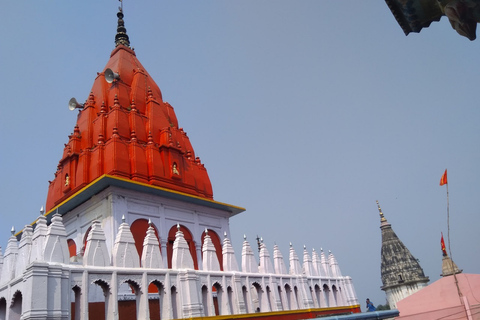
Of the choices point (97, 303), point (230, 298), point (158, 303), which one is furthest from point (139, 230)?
point (230, 298)

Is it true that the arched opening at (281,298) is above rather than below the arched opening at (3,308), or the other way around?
below

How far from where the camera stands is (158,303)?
13.4 metres

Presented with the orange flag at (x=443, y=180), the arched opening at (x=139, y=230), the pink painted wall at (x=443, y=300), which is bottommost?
the pink painted wall at (x=443, y=300)

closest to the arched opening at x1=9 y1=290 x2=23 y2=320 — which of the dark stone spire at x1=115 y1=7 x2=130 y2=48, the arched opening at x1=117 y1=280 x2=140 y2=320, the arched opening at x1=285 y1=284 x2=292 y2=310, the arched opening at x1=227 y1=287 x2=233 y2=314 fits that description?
the arched opening at x1=117 y1=280 x2=140 y2=320

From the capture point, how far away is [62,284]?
27.3ft

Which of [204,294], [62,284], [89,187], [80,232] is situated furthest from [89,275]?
[80,232]

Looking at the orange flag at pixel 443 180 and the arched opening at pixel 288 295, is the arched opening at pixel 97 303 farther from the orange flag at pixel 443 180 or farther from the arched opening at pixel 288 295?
the orange flag at pixel 443 180

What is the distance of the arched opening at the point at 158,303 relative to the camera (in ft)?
32.9

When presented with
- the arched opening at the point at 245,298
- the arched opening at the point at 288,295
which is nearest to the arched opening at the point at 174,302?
the arched opening at the point at 245,298

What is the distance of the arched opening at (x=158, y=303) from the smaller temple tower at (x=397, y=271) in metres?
35.0

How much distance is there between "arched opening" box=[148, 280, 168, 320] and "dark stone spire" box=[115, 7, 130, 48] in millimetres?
15642

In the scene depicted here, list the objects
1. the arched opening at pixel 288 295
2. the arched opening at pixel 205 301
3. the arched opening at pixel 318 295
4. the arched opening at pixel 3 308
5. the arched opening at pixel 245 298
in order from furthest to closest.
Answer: the arched opening at pixel 318 295 < the arched opening at pixel 288 295 < the arched opening at pixel 245 298 < the arched opening at pixel 205 301 < the arched opening at pixel 3 308

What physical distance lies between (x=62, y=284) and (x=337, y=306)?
12.0 metres

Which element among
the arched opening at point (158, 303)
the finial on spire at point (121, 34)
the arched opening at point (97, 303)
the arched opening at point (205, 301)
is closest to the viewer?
the arched opening at point (158, 303)
